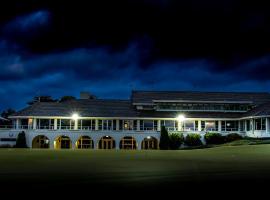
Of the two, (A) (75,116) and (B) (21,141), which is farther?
(A) (75,116)

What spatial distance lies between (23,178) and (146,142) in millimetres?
47646

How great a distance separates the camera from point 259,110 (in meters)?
58.4

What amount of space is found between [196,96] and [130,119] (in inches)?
440

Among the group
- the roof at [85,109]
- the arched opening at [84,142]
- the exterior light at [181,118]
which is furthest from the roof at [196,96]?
the arched opening at [84,142]

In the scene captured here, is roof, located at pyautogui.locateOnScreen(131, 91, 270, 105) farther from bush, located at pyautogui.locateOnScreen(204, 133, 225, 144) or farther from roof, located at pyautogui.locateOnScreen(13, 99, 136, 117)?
bush, located at pyautogui.locateOnScreen(204, 133, 225, 144)

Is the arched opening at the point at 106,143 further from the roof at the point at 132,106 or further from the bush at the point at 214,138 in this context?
the bush at the point at 214,138

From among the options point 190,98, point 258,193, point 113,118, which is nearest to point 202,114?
point 190,98

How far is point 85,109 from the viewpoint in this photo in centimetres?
6475

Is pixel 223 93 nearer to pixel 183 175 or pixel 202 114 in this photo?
pixel 202 114

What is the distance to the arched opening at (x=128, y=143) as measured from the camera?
62.1 metres

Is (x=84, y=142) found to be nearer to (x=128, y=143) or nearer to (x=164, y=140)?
(x=128, y=143)

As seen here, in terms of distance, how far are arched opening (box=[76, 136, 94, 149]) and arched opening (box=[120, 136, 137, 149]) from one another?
408cm

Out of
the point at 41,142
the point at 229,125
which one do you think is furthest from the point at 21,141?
the point at 229,125

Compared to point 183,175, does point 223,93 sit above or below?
above
